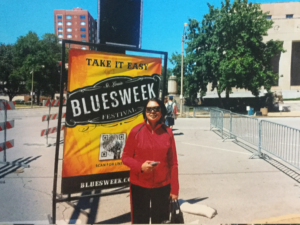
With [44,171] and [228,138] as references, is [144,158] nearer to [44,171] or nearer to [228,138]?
[44,171]

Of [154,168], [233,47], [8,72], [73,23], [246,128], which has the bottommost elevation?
[246,128]

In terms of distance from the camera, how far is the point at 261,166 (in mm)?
6551

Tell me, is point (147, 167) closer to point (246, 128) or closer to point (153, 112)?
point (153, 112)

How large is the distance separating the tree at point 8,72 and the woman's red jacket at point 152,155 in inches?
1985

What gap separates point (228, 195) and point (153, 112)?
9.23ft

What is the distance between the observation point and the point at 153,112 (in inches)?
107

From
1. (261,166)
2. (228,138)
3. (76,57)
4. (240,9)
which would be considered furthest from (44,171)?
(240,9)

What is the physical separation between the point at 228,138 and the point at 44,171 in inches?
293

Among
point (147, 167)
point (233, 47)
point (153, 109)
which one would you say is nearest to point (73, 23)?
point (233, 47)

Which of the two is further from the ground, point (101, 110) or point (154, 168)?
point (101, 110)

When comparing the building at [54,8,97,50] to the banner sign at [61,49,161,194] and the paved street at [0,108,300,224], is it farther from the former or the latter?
the banner sign at [61,49,161,194]

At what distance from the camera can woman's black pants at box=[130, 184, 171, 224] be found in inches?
106

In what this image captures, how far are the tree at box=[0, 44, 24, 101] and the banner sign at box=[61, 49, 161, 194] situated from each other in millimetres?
49386

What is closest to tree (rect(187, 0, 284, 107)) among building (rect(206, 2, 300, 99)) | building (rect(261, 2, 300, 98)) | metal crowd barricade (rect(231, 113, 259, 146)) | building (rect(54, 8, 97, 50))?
building (rect(206, 2, 300, 99))
